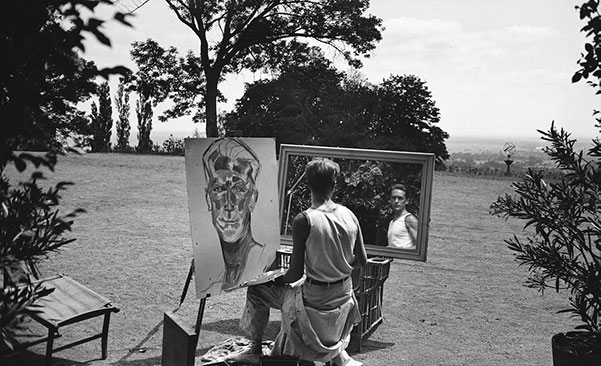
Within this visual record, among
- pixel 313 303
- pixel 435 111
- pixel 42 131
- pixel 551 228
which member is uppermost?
pixel 435 111

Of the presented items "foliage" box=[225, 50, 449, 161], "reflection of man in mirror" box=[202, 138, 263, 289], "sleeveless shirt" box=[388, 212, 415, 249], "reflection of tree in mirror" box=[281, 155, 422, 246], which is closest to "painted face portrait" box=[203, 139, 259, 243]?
"reflection of man in mirror" box=[202, 138, 263, 289]

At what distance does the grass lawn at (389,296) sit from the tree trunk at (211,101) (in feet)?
25.9

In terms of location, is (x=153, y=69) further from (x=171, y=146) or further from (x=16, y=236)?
(x=16, y=236)

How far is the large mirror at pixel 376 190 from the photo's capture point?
176 inches

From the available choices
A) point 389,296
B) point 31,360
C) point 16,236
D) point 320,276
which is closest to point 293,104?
point 389,296

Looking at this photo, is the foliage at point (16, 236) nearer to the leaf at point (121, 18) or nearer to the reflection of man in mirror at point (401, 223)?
the leaf at point (121, 18)

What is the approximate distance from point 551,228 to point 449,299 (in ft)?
8.78

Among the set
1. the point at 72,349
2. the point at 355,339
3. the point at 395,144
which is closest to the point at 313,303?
the point at 355,339

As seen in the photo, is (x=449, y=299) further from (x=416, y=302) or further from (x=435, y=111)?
(x=435, y=111)

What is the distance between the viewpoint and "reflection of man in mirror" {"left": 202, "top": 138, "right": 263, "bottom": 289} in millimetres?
3814

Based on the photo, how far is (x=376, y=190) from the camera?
15.1 feet

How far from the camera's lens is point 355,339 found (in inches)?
172

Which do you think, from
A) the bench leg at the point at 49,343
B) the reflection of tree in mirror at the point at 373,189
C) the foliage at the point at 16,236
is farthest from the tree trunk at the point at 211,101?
the foliage at the point at 16,236

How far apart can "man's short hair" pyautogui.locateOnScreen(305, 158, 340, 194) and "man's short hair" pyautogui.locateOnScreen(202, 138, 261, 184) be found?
2.38 ft
